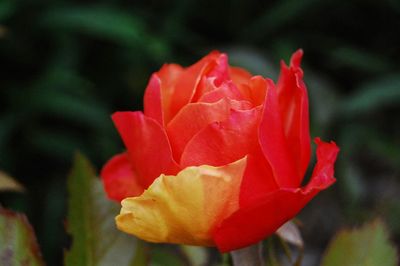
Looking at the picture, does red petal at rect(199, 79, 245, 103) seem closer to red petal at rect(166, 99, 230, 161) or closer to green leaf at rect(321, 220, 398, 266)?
red petal at rect(166, 99, 230, 161)

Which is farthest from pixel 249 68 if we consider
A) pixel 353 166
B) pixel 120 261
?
pixel 120 261

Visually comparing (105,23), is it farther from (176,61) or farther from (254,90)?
(254,90)

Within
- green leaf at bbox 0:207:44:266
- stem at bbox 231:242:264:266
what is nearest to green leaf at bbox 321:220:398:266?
stem at bbox 231:242:264:266

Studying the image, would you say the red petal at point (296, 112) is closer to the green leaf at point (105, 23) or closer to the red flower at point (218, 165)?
the red flower at point (218, 165)

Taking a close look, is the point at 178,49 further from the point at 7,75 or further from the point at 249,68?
the point at 7,75

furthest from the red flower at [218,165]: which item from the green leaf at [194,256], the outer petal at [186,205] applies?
the green leaf at [194,256]
